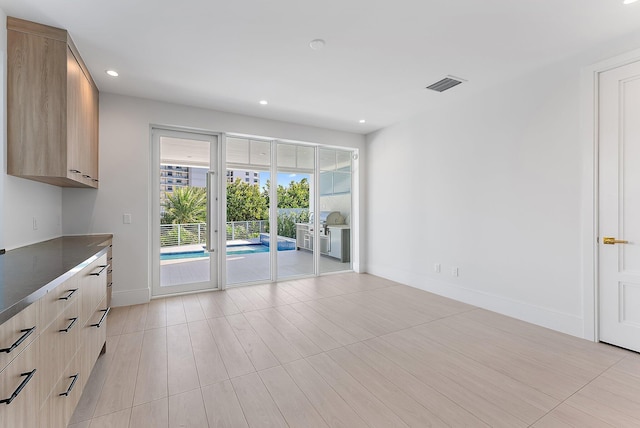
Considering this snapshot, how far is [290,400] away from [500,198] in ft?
10.6

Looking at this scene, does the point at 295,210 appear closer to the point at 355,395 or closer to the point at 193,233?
the point at 193,233

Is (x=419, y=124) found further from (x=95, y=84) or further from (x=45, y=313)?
(x=45, y=313)

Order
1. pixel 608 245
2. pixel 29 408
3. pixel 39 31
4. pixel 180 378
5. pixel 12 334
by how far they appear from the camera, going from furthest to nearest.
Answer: pixel 608 245, pixel 39 31, pixel 180 378, pixel 29 408, pixel 12 334

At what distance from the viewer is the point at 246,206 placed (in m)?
5.02

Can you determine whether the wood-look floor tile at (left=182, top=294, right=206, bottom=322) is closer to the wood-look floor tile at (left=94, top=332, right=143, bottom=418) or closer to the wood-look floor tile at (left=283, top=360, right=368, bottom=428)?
the wood-look floor tile at (left=94, top=332, right=143, bottom=418)

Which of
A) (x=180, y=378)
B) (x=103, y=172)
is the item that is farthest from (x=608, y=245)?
(x=103, y=172)

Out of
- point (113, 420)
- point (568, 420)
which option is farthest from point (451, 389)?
point (113, 420)

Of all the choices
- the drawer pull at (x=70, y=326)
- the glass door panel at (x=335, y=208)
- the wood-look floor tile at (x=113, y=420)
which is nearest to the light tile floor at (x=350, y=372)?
the wood-look floor tile at (x=113, y=420)

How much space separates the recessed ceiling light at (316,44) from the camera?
2619 millimetres

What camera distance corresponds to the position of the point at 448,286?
415cm

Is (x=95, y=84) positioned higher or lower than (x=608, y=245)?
higher

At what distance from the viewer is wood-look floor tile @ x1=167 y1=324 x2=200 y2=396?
2106mm

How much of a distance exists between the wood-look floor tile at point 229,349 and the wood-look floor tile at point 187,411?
0.32 m

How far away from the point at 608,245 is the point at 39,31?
5388 millimetres
